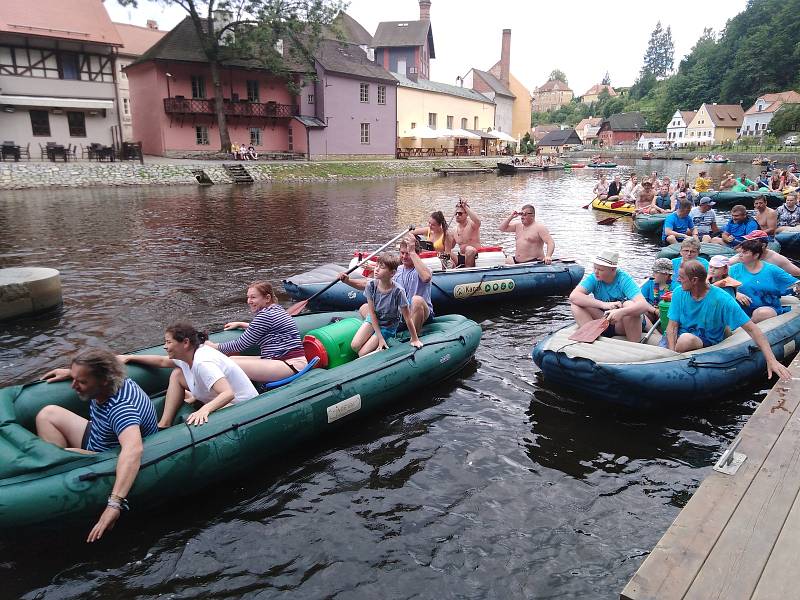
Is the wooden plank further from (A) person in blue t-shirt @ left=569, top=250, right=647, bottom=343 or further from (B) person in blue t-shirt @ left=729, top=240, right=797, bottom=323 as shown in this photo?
(B) person in blue t-shirt @ left=729, top=240, right=797, bottom=323

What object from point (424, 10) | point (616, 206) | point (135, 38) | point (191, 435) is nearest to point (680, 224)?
point (616, 206)

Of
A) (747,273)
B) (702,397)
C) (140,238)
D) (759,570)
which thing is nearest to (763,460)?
(759,570)

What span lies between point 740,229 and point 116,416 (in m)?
12.4

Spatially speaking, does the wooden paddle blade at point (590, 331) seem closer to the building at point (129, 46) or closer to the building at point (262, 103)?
the building at point (262, 103)

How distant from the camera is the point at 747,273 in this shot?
23.2ft

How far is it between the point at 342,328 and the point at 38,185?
A: 2485 centimetres

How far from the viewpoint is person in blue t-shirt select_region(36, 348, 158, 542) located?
3.83 metres

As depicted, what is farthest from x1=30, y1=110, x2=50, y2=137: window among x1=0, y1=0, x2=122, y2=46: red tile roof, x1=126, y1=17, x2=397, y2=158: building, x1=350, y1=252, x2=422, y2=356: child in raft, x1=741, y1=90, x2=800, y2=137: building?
x1=741, y1=90, x2=800, y2=137: building

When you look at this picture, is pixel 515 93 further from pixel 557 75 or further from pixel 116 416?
pixel 557 75

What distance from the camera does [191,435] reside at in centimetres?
435

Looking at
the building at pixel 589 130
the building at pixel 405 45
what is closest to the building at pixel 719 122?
the building at pixel 589 130

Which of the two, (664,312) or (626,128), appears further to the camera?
(626,128)

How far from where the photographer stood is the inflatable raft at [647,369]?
552 centimetres

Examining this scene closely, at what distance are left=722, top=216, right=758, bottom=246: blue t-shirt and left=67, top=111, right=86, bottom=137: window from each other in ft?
104
